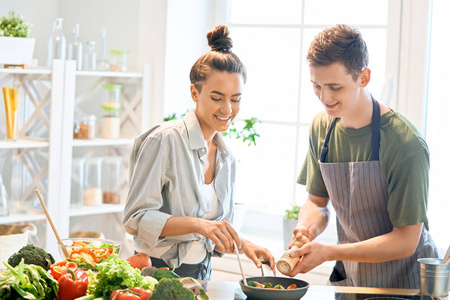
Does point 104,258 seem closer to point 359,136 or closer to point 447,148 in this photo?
point 359,136

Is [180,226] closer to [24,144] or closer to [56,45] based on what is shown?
[24,144]

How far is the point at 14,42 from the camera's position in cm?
341

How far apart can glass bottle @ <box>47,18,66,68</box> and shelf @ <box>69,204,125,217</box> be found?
87cm

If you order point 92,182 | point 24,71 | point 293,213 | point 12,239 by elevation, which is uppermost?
point 24,71

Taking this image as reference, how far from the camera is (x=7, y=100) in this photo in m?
3.48

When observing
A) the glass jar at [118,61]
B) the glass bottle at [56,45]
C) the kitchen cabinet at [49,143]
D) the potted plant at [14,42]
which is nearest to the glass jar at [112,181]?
the kitchen cabinet at [49,143]

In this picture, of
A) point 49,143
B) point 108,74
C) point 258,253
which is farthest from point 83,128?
point 258,253

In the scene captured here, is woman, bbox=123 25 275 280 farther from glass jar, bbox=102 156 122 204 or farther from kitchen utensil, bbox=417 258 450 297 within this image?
glass jar, bbox=102 156 122 204

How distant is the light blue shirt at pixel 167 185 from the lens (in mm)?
2158

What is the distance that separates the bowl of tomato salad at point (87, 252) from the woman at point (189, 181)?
0.29 metres

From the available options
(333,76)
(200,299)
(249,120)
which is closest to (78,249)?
(200,299)

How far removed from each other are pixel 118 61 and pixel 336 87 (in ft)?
6.94

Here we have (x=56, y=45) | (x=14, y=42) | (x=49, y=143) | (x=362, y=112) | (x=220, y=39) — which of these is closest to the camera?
(x=362, y=112)

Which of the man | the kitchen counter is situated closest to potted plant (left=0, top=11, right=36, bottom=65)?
the man
